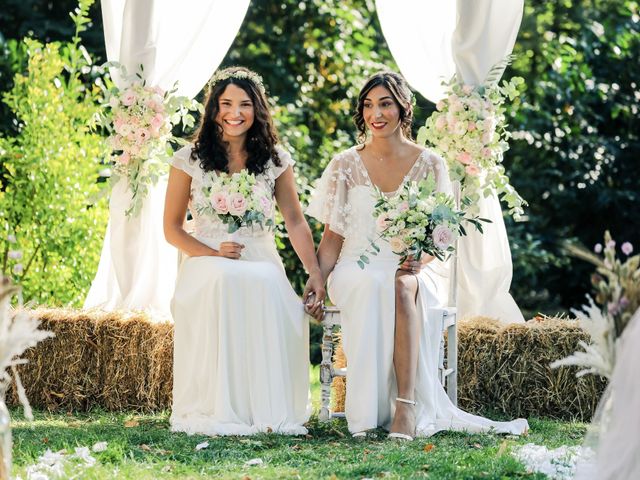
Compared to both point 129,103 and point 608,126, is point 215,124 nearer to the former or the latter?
point 129,103

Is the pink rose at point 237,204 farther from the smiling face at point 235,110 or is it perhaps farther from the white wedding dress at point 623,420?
the white wedding dress at point 623,420

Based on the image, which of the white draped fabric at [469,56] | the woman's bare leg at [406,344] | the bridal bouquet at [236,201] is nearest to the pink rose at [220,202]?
the bridal bouquet at [236,201]

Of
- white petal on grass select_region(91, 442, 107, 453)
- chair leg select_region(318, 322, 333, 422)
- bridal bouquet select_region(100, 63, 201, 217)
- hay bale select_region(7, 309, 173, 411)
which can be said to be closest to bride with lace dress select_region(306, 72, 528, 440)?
chair leg select_region(318, 322, 333, 422)

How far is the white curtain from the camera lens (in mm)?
6344

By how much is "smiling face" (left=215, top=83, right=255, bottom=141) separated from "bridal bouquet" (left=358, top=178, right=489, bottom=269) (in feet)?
2.84

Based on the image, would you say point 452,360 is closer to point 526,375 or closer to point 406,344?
point 526,375

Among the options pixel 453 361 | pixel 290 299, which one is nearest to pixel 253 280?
pixel 290 299

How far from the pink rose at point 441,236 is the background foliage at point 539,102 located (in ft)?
14.6

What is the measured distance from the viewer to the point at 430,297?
18.1 ft

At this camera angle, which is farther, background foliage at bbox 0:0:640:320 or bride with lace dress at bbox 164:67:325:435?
background foliage at bbox 0:0:640:320

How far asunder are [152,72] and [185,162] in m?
0.83

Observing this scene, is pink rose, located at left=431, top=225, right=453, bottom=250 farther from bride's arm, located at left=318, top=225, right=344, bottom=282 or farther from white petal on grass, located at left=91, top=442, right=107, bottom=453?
white petal on grass, located at left=91, top=442, right=107, bottom=453

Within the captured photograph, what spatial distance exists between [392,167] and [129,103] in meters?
1.50

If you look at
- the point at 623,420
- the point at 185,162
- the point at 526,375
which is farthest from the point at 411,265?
the point at 623,420
